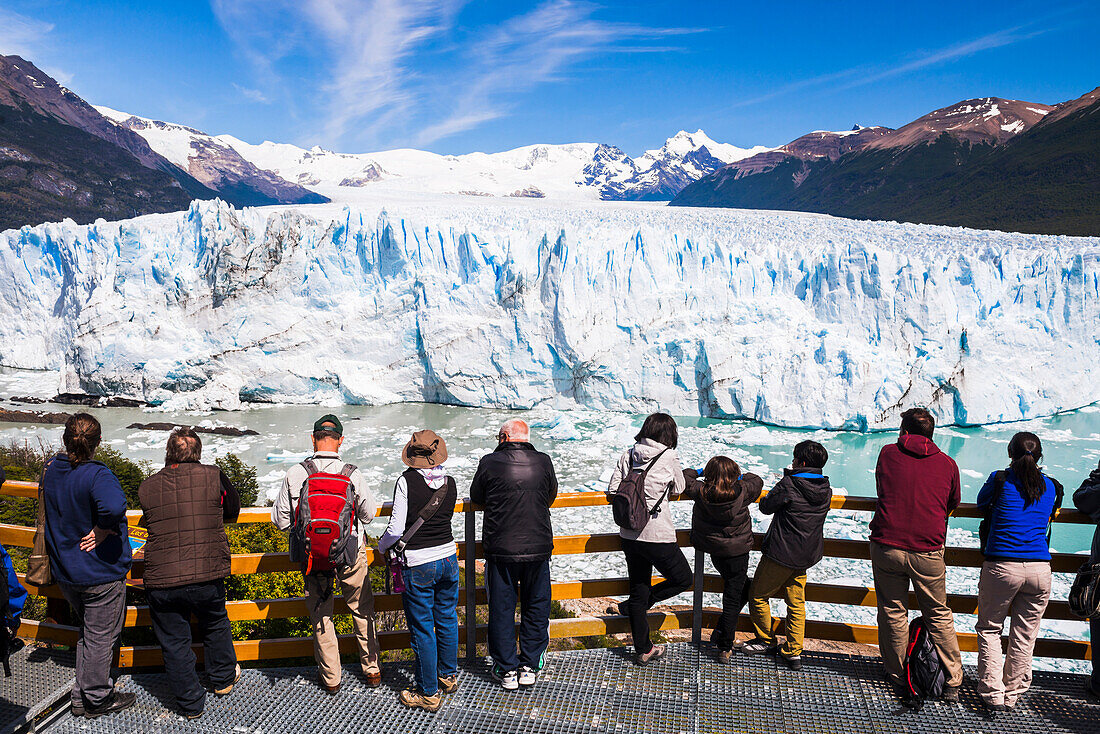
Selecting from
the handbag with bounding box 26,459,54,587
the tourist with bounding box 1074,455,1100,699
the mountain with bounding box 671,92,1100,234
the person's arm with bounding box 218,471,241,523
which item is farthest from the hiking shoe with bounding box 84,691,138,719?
the mountain with bounding box 671,92,1100,234

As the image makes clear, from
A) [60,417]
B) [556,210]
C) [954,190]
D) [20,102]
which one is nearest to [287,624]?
[60,417]

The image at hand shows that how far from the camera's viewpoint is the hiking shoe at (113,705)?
2586 mm

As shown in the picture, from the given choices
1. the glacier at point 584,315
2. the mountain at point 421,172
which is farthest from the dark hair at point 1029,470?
the mountain at point 421,172

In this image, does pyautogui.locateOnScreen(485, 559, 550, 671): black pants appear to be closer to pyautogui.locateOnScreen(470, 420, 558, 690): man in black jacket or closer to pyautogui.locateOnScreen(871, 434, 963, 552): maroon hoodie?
pyautogui.locateOnScreen(470, 420, 558, 690): man in black jacket

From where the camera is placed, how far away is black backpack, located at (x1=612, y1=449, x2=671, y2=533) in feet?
8.82

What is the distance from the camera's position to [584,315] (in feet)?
50.9

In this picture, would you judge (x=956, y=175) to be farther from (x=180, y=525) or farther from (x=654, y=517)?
(x=180, y=525)

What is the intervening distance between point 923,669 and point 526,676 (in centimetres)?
167

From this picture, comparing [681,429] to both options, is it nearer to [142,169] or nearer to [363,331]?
[363,331]

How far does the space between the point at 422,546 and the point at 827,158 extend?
97.5m

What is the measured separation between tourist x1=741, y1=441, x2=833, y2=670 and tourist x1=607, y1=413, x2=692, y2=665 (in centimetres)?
37

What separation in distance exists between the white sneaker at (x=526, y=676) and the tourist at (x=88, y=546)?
5.46 feet

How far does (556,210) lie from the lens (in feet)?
70.5

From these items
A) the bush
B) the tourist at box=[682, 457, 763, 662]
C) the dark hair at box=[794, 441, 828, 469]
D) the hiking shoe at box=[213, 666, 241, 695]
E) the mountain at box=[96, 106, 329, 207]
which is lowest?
the bush
